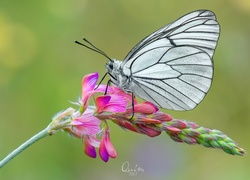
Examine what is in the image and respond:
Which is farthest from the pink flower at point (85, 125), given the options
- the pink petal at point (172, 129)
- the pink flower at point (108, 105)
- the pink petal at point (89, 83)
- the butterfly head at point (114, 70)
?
the butterfly head at point (114, 70)

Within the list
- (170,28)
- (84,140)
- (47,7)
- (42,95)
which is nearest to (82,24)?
(47,7)

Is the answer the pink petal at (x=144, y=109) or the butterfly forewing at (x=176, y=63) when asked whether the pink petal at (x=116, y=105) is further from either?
the butterfly forewing at (x=176, y=63)

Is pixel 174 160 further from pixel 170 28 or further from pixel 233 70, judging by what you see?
pixel 170 28

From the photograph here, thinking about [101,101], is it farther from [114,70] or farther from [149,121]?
Answer: [114,70]

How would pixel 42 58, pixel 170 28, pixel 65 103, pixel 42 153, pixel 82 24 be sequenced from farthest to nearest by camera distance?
1. pixel 82 24
2. pixel 42 58
3. pixel 65 103
4. pixel 42 153
5. pixel 170 28

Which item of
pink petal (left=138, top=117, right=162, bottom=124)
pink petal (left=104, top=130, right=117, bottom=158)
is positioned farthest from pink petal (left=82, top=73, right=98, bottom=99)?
pink petal (left=138, top=117, right=162, bottom=124)

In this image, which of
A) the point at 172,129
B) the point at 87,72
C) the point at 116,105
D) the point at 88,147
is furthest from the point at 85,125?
the point at 87,72
